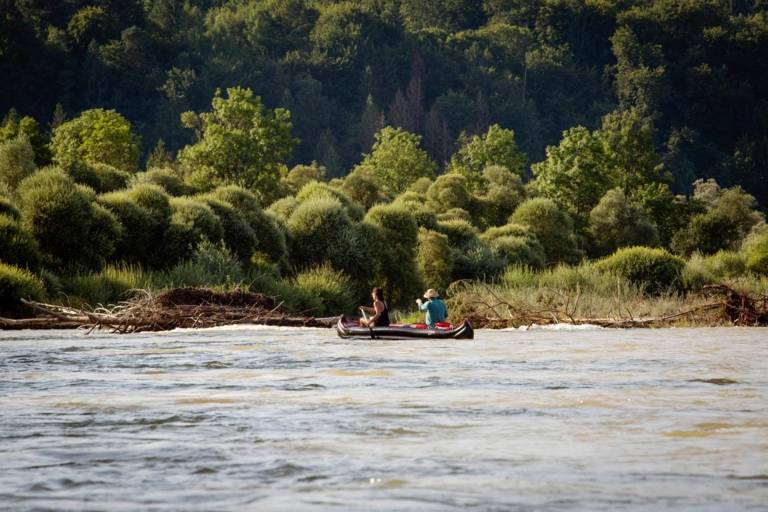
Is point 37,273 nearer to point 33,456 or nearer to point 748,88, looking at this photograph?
point 33,456

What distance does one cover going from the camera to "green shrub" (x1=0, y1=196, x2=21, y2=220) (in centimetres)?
3834

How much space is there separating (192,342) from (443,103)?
421 feet

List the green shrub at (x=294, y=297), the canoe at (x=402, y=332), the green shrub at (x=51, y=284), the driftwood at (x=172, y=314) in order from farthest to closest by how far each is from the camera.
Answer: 1. the green shrub at (x=294, y=297)
2. the green shrub at (x=51, y=284)
3. the driftwood at (x=172, y=314)
4. the canoe at (x=402, y=332)

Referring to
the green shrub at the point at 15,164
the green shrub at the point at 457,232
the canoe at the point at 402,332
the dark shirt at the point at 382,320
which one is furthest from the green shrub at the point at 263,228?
the canoe at the point at 402,332

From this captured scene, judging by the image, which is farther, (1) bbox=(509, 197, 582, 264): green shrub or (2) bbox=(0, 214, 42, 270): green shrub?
(1) bbox=(509, 197, 582, 264): green shrub

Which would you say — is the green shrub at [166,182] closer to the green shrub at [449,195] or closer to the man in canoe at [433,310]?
the green shrub at [449,195]

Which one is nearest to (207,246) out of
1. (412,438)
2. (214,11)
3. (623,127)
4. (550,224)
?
(550,224)

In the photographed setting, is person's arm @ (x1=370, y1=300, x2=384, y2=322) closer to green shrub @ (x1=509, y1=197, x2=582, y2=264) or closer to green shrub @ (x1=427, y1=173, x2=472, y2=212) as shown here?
green shrub @ (x1=509, y1=197, x2=582, y2=264)

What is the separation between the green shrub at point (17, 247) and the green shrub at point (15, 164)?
1239 centimetres

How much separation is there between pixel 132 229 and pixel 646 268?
17.5 m

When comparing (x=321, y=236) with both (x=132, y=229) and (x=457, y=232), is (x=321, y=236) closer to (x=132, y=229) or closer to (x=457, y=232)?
(x=132, y=229)

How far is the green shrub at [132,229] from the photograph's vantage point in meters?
41.8

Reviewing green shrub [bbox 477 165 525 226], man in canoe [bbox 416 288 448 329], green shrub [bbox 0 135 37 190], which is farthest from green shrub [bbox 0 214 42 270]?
green shrub [bbox 477 165 525 226]

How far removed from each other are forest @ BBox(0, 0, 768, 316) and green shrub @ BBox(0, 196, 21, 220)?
3.1 inches
